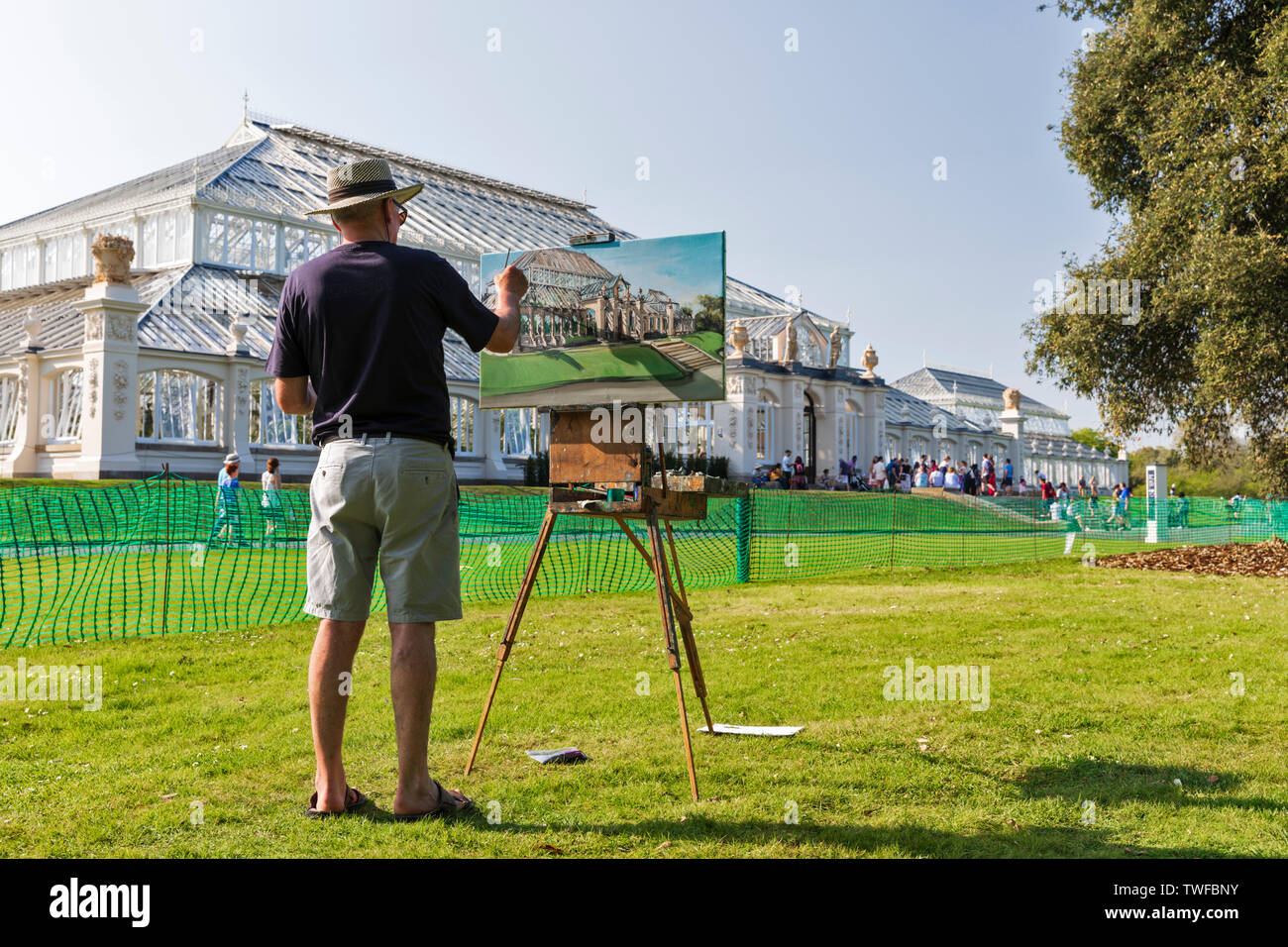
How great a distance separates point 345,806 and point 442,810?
0.42m

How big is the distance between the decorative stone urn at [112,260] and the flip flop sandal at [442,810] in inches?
1015

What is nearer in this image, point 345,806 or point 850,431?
point 345,806

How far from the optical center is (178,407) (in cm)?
2947

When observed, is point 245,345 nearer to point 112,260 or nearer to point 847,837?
point 112,260

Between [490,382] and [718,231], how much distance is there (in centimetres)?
163

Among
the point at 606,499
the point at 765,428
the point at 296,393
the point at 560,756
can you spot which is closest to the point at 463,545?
the point at 606,499

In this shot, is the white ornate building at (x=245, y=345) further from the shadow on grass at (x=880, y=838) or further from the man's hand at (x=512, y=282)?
the shadow on grass at (x=880, y=838)

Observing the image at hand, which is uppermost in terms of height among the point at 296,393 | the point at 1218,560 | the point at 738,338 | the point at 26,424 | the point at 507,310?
the point at 738,338

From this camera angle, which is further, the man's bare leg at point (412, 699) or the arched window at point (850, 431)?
the arched window at point (850, 431)

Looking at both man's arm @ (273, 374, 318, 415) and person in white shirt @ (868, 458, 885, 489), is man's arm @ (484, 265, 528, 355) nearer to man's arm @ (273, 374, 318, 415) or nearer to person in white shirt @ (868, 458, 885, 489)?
man's arm @ (273, 374, 318, 415)

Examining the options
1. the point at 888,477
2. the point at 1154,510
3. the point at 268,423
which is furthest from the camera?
the point at 888,477

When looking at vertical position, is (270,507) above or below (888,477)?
below

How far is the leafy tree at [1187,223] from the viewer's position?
17406 mm

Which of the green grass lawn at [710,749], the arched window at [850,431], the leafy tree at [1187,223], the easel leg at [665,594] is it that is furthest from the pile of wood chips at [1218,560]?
the arched window at [850,431]
